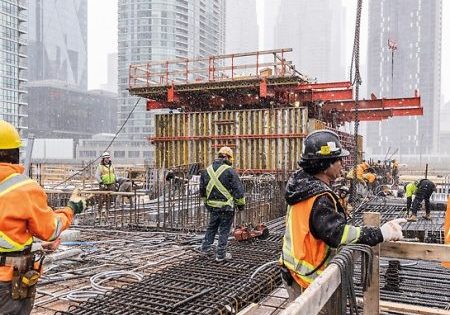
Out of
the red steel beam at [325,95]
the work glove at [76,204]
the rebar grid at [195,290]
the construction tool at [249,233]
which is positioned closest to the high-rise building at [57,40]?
the red steel beam at [325,95]

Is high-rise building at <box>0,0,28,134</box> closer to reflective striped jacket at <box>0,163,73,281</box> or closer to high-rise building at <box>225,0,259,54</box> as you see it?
reflective striped jacket at <box>0,163,73,281</box>

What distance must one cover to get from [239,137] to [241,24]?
157470 mm

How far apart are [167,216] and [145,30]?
77.0m

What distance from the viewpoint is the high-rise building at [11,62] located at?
55562 mm

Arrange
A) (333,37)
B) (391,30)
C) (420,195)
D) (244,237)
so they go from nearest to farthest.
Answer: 1. (244,237)
2. (420,195)
3. (391,30)
4. (333,37)

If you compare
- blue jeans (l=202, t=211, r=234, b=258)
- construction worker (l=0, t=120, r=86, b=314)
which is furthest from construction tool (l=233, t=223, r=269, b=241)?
construction worker (l=0, t=120, r=86, b=314)

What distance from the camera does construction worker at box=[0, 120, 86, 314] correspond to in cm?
293

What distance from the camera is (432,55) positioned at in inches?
3558

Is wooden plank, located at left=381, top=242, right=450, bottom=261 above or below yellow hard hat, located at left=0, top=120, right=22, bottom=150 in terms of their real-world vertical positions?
below

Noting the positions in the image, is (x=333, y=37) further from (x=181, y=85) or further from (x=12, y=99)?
(x=181, y=85)

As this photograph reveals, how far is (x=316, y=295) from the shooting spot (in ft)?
6.86

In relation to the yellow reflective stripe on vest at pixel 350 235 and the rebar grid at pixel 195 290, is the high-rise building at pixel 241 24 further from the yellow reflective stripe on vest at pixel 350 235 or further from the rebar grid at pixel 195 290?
the yellow reflective stripe on vest at pixel 350 235

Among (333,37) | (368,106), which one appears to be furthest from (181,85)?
(333,37)

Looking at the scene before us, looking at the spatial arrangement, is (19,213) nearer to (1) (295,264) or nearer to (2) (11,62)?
(1) (295,264)
